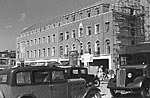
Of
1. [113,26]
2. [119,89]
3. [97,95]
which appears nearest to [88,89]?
[97,95]

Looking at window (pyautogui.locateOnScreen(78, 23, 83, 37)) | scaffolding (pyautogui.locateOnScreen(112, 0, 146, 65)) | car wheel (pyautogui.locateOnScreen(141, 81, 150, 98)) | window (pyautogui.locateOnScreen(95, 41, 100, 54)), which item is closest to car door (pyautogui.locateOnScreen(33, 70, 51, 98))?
car wheel (pyautogui.locateOnScreen(141, 81, 150, 98))

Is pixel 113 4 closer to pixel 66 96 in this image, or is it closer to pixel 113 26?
pixel 113 26

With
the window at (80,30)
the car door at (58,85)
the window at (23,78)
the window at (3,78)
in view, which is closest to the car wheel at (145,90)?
the car door at (58,85)

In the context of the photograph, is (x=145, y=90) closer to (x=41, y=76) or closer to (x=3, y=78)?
(x=41, y=76)

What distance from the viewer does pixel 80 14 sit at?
5400cm

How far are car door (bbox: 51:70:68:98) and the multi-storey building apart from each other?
1230 inches

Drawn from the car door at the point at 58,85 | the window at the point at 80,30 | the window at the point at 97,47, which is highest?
the window at the point at 80,30

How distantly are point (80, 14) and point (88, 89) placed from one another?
1747 inches

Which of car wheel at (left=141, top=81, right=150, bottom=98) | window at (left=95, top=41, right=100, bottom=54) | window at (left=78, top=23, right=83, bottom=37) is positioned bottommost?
car wheel at (left=141, top=81, right=150, bottom=98)

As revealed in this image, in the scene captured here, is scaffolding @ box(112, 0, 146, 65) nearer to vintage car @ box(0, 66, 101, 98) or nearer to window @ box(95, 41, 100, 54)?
window @ box(95, 41, 100, 54)

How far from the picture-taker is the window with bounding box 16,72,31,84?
869cm

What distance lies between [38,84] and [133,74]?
634 cm

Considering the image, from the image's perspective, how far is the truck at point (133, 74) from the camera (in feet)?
42.9

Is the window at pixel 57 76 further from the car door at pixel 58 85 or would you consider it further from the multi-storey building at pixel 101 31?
the multi-storey building at pixel 101 31
